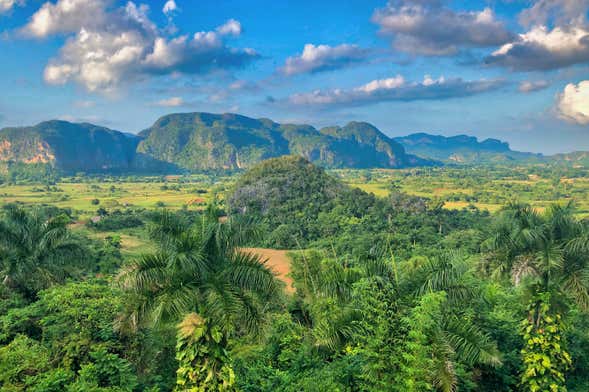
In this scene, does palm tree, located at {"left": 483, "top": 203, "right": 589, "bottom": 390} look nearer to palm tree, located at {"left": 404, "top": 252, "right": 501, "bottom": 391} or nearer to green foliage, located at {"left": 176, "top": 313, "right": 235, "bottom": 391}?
palm tree, located at {"left": 404, "top": 252, "right": 501, "bottom": 391}

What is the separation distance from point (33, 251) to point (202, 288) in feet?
33.9

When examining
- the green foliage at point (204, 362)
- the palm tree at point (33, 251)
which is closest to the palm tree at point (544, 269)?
the green foliage at point (204, 362)

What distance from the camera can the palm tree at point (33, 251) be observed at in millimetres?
14828

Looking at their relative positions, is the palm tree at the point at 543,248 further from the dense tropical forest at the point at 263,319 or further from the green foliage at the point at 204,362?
the green foliage at the point at 204,362

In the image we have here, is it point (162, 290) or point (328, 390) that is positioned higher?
point (162, 290)

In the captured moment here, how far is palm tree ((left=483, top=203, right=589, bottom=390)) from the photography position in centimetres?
944

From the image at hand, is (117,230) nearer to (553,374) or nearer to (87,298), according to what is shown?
(87,298)

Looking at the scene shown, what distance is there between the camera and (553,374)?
941cm

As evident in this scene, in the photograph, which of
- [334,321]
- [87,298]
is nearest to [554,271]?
[334,321]

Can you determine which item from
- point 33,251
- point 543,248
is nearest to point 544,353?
point 543,248

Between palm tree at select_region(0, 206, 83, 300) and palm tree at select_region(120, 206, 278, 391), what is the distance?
9020 millimetres

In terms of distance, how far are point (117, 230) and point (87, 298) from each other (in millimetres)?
56163

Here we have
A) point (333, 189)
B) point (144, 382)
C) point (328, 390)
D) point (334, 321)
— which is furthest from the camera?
point (333, 189)

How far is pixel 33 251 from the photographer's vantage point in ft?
50.4
